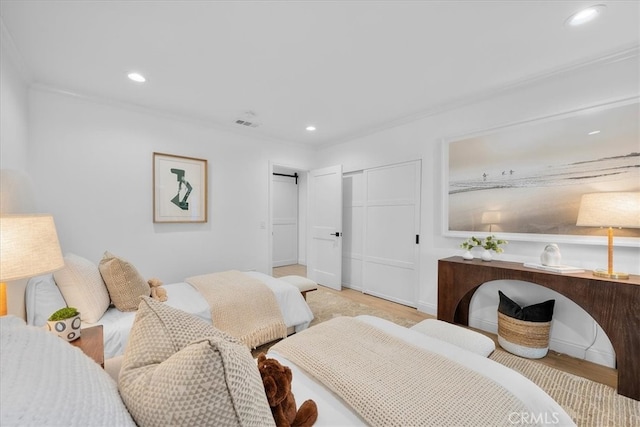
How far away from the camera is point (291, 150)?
4.71 m

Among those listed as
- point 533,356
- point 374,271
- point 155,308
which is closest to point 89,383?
point 155,308

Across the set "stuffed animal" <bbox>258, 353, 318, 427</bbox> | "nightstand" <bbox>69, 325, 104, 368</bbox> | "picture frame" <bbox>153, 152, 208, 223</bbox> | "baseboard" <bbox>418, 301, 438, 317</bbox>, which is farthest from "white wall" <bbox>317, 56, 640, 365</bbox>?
"nightstand" <bbox>69, 325, 104, 368</bbox>

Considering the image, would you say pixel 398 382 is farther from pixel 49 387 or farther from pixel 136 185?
pixel 136 185

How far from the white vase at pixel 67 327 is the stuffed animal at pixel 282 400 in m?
0.96

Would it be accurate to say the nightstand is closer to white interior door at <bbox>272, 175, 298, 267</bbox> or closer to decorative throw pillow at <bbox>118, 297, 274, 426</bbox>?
decorative throw pillow at <bbox>118, 297, 274, 426</bbox>

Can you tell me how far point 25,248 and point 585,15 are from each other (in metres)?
3.48

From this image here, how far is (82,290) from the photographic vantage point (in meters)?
1.83

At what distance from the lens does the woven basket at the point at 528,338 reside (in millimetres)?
2320

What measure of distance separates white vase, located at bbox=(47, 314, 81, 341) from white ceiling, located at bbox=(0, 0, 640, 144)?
6.03ft

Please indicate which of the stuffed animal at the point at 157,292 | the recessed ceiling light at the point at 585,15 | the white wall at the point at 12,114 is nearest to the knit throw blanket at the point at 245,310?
the stuffed animal at the point at 157,292

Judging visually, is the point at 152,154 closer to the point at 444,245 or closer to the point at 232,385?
the point at 232,385

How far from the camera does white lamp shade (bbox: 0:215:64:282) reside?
1.22 meters

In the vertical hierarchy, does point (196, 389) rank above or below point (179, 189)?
below

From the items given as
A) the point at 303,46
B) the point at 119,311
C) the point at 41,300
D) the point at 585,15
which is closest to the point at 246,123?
the point at 303,46
